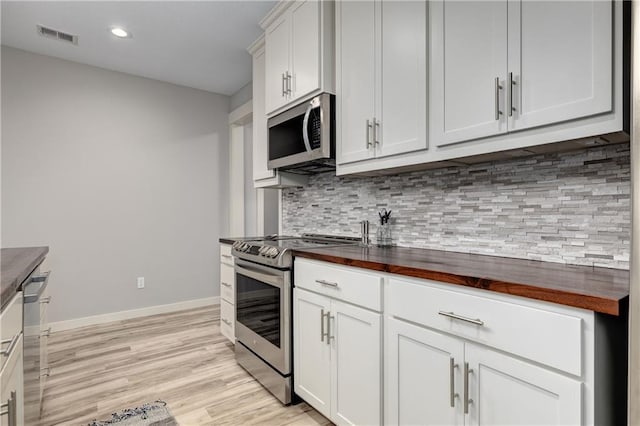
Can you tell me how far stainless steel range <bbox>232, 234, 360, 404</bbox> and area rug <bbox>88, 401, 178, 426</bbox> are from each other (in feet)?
1.86

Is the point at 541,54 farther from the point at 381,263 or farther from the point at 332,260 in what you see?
the point at 332,260

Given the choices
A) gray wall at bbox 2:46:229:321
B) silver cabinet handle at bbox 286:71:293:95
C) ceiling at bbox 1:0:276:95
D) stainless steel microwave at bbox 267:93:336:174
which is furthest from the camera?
gray wall at bbox 2:46:229:321

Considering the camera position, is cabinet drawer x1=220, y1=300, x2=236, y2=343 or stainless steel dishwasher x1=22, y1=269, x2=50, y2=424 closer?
stainless steel dishwasher x1=22, y1=269, x2=50, y2=424

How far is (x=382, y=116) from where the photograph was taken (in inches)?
72.0

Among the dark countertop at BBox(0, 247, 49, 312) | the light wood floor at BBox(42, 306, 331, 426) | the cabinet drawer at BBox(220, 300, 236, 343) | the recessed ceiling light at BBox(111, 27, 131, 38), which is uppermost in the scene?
the recessed ceiling light at BBox(111, 27, 131, 38)

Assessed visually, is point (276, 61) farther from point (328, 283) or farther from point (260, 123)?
point (328, 283)

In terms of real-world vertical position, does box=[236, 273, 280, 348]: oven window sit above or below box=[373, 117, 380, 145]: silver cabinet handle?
below

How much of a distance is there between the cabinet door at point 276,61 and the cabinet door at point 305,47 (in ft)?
0.30

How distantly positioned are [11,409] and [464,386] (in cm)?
144

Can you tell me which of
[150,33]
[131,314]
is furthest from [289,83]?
[131,314]

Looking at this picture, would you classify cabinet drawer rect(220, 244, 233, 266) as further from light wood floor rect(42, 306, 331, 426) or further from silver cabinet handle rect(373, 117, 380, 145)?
silver cabinet handle rect(373, 117, 380, 145)

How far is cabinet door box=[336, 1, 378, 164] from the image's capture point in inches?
74.3

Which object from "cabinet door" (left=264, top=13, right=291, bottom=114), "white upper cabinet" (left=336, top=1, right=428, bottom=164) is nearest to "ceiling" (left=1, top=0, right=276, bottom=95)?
"cabinet door" (left=264, top=13, right=291, bottom=114)

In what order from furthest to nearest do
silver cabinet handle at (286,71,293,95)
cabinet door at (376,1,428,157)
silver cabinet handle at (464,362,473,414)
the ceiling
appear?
the ceiling
silver cabinet handle at (286,71,293,95)
cabinet door at (376,1,428,157)
silver cabinet handle at (464,362,473,414)
